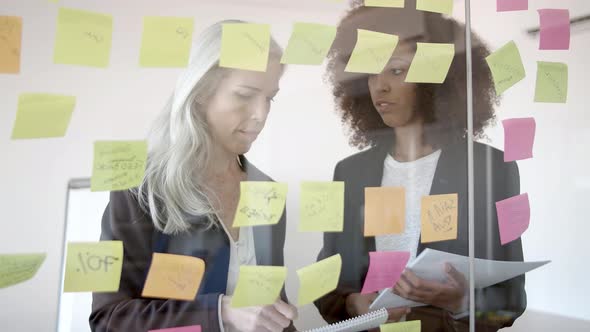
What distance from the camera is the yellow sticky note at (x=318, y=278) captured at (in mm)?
1183

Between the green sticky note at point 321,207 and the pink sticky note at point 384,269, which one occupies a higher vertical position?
the green sticky note at point 321,207

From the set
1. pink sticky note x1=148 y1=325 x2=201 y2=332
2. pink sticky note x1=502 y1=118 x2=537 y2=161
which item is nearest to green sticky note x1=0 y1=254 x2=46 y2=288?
pink sticky note x1=148 y1=325 x2=201 y2=332

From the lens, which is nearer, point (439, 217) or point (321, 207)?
point (321, 207)

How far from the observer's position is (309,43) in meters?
1.18

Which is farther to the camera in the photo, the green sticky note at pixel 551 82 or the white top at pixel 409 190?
the green sticky note at pixel 551 82

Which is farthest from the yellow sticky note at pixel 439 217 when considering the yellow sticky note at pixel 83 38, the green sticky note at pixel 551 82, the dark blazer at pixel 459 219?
the yellow sticky note at pixel 83 38

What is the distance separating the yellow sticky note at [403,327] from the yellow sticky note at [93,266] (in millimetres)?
639

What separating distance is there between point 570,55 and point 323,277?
0.98 metres

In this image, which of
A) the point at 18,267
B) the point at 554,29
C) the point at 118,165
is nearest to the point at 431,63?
the point at 554,29

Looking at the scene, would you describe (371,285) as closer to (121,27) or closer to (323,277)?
(323,277)

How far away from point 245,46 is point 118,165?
0.36 meters

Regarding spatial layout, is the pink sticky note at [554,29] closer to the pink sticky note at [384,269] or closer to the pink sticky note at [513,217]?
the pink sticky note at [513,217]

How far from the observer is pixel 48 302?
3.26 ft

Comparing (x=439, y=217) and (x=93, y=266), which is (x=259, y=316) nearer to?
(x=93, y=266)
